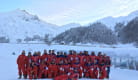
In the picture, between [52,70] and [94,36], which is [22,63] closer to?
[52,70]

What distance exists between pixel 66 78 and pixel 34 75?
200 centimetres

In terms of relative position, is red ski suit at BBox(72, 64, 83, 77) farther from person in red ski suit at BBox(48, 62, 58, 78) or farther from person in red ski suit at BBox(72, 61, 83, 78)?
person in red ski suit at BBox(48, 62, 58, 78)

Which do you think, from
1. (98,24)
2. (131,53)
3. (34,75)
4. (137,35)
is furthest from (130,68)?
(98,24)

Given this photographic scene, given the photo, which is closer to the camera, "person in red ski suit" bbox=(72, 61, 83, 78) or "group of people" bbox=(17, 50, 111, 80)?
"group of people" bbox=(17, 50, 111, 80)

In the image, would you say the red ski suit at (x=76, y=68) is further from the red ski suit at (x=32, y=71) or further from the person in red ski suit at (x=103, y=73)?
the red ski suit at (x=32, y=71)

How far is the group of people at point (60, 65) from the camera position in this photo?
11.7 meters

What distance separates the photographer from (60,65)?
470 inches

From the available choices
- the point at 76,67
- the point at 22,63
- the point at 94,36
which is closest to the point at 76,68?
the point at 76,67

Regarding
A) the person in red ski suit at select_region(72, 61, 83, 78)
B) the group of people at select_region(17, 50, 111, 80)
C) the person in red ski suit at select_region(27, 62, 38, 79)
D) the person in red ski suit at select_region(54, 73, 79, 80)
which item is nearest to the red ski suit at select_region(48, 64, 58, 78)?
the group of people at select_region(17, 50, 111, 80)

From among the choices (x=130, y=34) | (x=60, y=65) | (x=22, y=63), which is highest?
(x=130, y=34)

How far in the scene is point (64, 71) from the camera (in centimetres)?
1194

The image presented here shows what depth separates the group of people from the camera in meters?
11.7

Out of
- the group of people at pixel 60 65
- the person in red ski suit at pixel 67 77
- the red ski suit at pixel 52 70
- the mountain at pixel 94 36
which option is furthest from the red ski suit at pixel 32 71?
the mountain at pixel 94 36

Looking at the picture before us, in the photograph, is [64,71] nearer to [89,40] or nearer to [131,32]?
[131,32]
